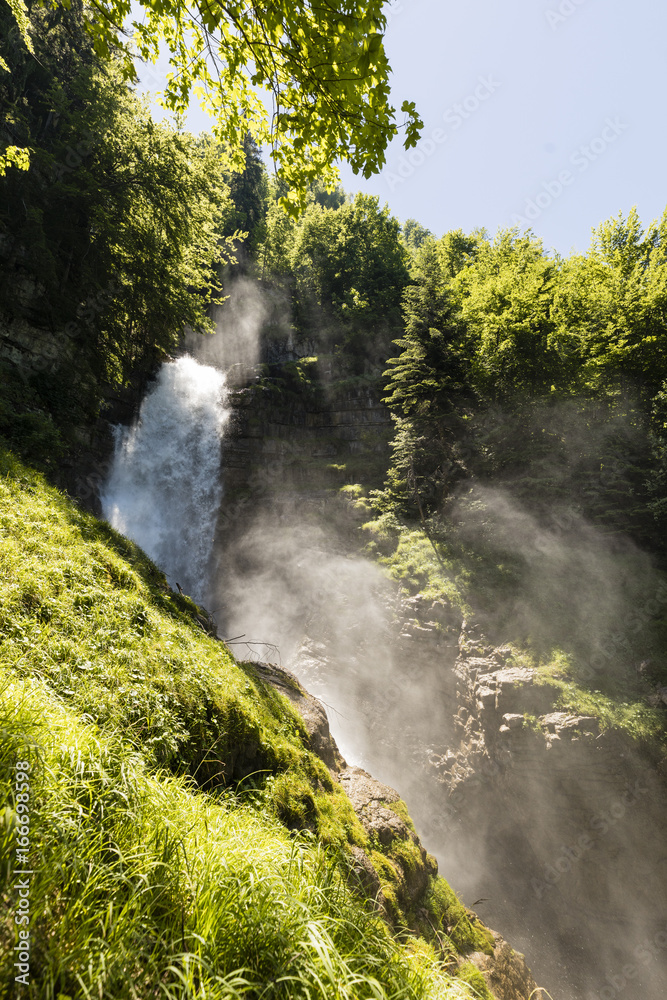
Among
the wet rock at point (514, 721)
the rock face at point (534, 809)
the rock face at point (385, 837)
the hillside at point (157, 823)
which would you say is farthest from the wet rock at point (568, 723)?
the hillside at point (157, 823)

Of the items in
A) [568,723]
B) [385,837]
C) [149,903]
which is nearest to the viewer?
[149,903]

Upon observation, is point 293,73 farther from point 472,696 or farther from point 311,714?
point 472,696

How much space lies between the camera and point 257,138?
424 cm

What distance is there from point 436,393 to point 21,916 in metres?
18.3

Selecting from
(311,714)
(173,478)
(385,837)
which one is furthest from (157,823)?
(173,478)

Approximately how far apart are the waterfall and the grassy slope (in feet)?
42.6

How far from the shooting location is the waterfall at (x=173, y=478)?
672 inches

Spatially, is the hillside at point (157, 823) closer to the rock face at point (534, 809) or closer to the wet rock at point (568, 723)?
the wet rock at point (568, 723)

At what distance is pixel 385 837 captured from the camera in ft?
18.0

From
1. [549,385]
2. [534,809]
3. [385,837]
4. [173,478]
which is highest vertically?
[549,385]

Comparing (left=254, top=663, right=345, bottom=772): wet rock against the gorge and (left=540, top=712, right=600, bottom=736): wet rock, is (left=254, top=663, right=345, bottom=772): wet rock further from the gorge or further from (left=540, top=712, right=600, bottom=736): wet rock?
(left=540, top=712, right=600, bottom=736): wet rock

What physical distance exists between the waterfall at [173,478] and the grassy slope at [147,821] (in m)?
13.0

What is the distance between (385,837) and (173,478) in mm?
16712

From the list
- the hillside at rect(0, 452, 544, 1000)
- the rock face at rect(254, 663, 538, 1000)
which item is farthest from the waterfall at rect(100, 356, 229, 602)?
the hillside at rect(0, 452, 544, 1000)
